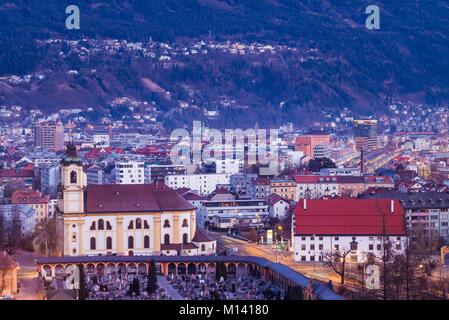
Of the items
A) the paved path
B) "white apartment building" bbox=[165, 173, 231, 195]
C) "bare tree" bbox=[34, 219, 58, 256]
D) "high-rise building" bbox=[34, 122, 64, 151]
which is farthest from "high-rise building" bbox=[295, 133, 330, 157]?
the paved path

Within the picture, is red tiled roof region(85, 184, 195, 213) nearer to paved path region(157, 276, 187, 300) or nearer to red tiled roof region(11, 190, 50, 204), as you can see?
paved path region(157, 276, 187, 300)

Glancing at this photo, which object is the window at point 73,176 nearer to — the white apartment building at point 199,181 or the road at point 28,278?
the road at point 28,278

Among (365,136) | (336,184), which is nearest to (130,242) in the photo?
(336,184)

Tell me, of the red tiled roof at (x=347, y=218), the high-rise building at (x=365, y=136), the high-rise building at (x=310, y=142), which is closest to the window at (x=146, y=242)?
the red tiled roof at (x=347, y=218)

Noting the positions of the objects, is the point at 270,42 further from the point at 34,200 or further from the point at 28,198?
the point at 34,200
